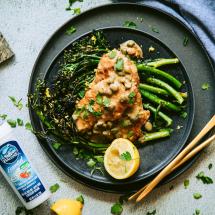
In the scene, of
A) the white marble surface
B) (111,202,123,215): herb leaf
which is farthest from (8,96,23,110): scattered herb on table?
(111,202,123,215): herb leaf

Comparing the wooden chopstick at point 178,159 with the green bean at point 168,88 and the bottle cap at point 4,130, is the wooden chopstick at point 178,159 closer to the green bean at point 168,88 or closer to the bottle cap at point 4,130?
the green bean at point 168,88

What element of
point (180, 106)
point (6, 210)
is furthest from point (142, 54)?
point (6, 210)

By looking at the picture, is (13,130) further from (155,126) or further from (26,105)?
(155,126)

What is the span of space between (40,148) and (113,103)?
642 millimetres

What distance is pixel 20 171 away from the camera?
2926mm

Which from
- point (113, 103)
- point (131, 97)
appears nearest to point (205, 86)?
point (131, 97)

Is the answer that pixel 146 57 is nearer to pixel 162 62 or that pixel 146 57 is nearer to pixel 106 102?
pixel 162 62

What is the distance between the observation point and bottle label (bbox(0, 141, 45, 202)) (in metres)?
2.89

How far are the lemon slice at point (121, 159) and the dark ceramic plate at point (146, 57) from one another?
12 centimetres

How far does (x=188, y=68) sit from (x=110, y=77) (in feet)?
1.86

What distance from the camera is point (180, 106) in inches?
117

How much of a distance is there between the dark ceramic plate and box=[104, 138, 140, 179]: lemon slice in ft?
0.41

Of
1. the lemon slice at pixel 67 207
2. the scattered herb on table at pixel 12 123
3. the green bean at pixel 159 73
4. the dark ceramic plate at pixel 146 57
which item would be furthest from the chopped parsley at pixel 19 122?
the green bean at pixel 159 73

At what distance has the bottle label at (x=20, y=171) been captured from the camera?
2.89 m
